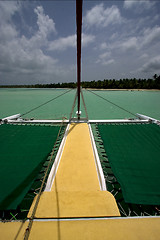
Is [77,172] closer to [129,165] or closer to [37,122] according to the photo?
[129,165]

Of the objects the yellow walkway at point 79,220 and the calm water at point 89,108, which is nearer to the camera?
the yellow walkway at point 79,220

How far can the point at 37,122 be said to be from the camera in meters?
8.42

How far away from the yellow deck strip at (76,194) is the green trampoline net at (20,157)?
80 centimetres

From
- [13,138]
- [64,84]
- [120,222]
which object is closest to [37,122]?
[13,138]

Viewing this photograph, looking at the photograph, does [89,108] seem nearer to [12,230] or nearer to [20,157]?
[20,157]

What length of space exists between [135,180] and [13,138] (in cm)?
585

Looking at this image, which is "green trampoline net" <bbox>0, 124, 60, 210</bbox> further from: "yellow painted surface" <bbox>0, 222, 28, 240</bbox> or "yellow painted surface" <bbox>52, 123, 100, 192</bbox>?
"yellow painted surface" <bbox>52, 123, 100, 192</bbox>

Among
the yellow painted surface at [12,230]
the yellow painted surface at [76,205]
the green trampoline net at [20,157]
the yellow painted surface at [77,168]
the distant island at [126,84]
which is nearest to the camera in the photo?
the yellow painted surface at [12,230]

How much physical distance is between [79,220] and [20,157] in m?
3.29

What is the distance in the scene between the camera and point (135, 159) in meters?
4.38

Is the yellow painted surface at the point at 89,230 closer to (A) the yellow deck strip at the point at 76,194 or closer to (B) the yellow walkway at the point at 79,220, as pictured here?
(B) the yellow walkway at the point at 79,220

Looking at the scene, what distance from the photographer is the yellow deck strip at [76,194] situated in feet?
8.20

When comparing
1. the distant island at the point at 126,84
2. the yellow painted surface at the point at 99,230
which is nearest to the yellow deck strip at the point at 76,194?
the yellow painted surface at the point at 99,230

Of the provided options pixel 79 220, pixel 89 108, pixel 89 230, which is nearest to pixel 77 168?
pixel 79 220
